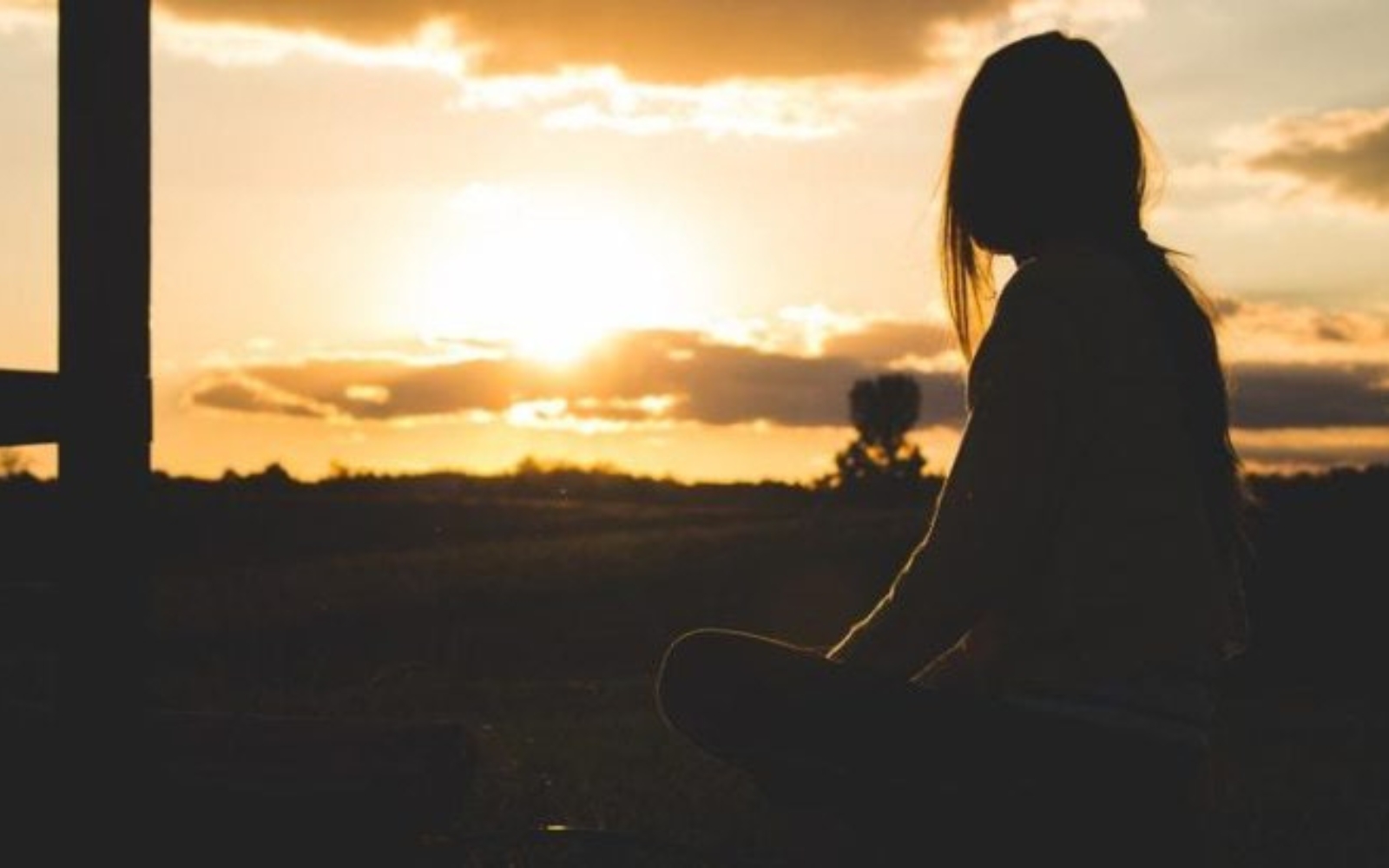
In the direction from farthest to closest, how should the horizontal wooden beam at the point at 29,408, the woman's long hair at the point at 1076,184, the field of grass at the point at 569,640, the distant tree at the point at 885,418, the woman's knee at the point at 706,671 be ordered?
1. the distant tree at the point at 885,418
2. the field of grass at the point at 569,640
3. the woman's long hair at the point at 1076,184
4. the woman's knee at the point at 706,671
5. the horizontal wooden beam at the point at 29,408

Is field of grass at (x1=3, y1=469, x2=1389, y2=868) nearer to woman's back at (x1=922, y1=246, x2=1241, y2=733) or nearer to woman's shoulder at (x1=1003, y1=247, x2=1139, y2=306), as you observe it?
woman's back at (x1=922, y1=246, x2=1241, y2=733)

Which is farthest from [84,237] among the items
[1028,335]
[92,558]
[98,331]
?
[1028,335]

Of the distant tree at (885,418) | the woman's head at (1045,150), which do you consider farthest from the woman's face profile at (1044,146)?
the distant tree at (885,418)

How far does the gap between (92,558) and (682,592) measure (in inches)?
667

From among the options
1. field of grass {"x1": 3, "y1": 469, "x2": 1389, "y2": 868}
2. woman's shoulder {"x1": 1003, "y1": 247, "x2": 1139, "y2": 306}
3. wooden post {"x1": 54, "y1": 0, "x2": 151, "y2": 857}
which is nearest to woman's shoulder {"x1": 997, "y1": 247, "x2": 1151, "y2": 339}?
woman's shoulder {"x1": 1003, "y1": 247, "x2": 1139, "y2": 306}

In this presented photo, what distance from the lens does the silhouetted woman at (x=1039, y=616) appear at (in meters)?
3.20

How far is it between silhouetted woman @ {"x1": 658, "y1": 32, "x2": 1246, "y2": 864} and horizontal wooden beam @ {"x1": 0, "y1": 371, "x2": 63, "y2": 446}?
130 centimetres

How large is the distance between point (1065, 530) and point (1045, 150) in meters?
0.83

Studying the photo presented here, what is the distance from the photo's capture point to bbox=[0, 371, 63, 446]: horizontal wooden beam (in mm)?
3176

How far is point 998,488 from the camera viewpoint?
3.19 m

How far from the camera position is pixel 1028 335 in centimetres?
324

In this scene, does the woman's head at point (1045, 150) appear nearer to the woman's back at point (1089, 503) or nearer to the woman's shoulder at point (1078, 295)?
the woman's shoulder at point (1078, 295)

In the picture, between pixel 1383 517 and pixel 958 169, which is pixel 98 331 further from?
pixel 1383 517

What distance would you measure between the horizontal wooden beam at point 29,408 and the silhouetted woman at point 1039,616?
1.30m
